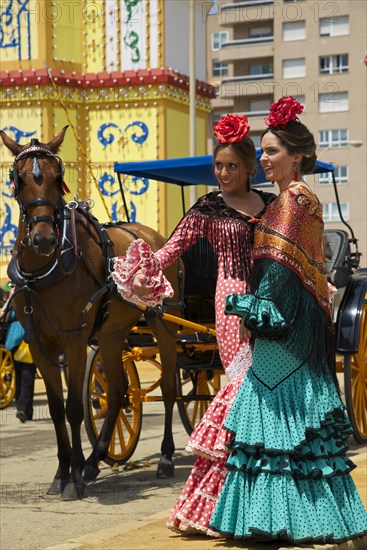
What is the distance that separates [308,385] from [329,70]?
53.3 m

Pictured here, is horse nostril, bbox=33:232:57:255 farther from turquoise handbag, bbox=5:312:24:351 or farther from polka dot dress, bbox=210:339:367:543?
turquoise handbag, bbox=5:312:24:351

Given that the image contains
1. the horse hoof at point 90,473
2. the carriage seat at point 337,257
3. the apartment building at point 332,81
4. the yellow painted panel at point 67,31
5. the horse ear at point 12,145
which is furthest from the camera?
the apartment building at point 332,81

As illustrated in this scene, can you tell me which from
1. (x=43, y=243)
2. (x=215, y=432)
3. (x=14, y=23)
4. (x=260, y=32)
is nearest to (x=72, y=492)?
(x=43, y=243)

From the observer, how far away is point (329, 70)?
56938 millimetres

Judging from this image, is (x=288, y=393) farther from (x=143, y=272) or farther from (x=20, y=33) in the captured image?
(x=20, y=33)

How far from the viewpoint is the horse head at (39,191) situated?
757 cm

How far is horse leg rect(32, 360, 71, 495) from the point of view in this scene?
320 inches

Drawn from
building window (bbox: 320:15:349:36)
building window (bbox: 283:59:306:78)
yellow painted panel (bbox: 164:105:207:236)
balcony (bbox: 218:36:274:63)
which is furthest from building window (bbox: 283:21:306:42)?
yellow painted panel (bbox: 164:105:207:236)

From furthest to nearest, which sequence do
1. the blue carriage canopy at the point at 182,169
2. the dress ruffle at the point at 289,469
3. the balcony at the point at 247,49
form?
1. the balcony at the point at 247,49
2. the blue carriage canopy at the point at 182,169
3. the dress ruffle at the point at 289,469

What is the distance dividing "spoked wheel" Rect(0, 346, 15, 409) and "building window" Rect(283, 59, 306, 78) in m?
46.6

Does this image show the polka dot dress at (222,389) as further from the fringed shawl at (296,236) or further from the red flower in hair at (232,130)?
the fringed shawl at (296,236)

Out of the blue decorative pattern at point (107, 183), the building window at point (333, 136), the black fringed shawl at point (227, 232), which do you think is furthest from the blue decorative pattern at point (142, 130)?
the building window at point (333, 136)

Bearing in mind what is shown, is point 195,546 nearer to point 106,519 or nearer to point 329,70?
point 106,519

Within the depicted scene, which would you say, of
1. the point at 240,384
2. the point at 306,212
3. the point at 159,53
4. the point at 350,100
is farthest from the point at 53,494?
the point at 350,100
